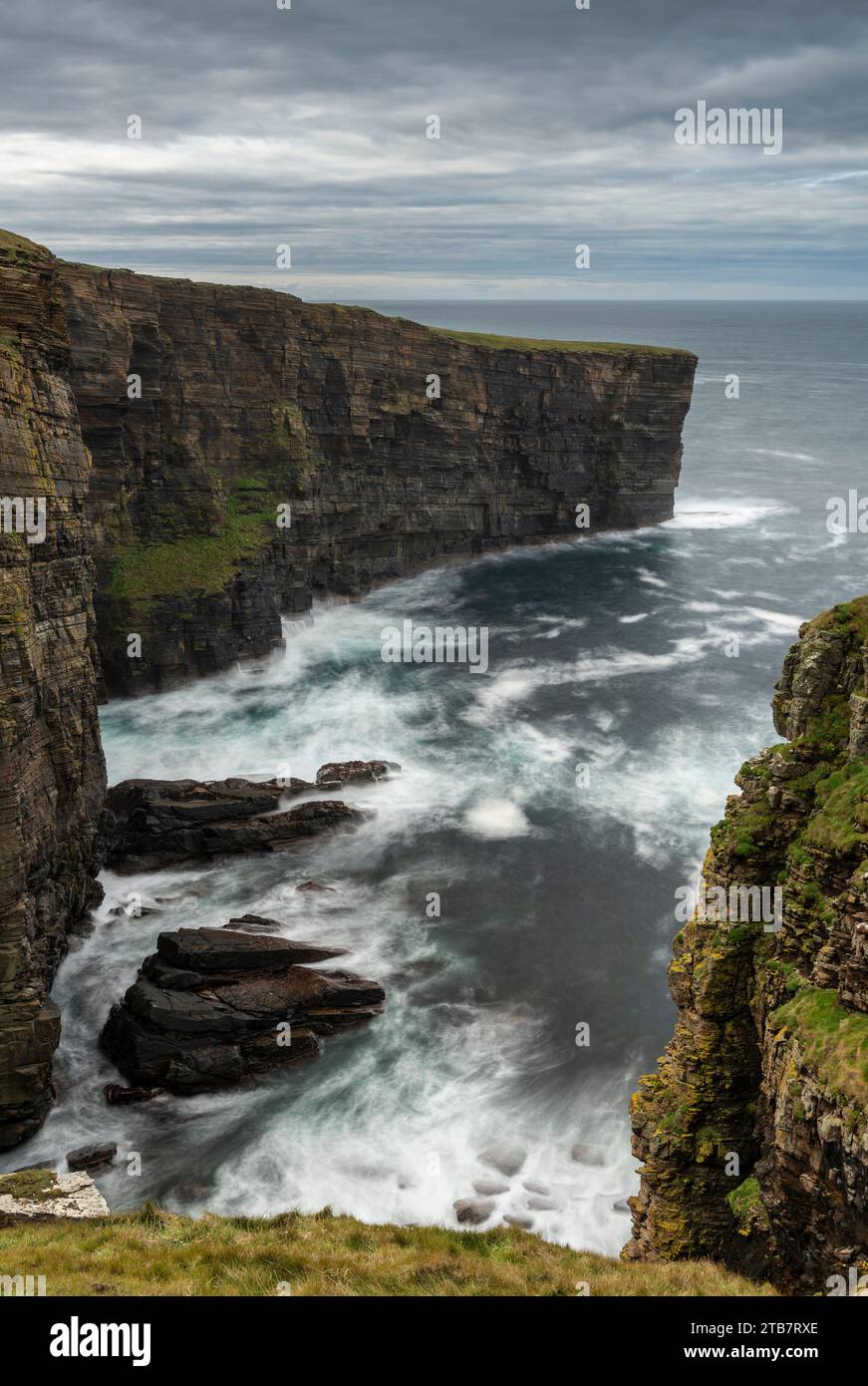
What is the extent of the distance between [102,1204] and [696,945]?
56.9 ft

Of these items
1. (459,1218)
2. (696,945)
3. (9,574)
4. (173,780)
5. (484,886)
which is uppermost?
(9,574)

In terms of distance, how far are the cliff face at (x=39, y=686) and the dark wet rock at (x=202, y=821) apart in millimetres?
3965

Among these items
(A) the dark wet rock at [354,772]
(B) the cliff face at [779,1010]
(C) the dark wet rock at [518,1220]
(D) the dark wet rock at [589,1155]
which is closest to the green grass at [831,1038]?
(B) the cliff face at [779,1010]

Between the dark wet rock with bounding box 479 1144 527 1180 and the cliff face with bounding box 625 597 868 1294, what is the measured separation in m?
11.7

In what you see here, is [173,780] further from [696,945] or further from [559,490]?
[559,490]

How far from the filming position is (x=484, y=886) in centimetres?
5394

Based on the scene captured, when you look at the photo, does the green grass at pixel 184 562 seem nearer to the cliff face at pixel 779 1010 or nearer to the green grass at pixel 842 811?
the cliff face at pixel 779 1010

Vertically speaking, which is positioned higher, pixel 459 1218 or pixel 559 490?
pixel 559 490

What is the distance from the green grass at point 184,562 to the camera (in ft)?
258

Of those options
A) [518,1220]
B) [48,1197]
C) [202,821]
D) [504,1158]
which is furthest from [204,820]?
[48,1197]

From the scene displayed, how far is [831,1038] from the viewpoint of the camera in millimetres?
18891

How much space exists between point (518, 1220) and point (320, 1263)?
16.1 metres

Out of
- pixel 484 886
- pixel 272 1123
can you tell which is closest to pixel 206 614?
pixel 484 886

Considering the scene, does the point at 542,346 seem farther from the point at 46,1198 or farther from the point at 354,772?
the point at 46,1198
